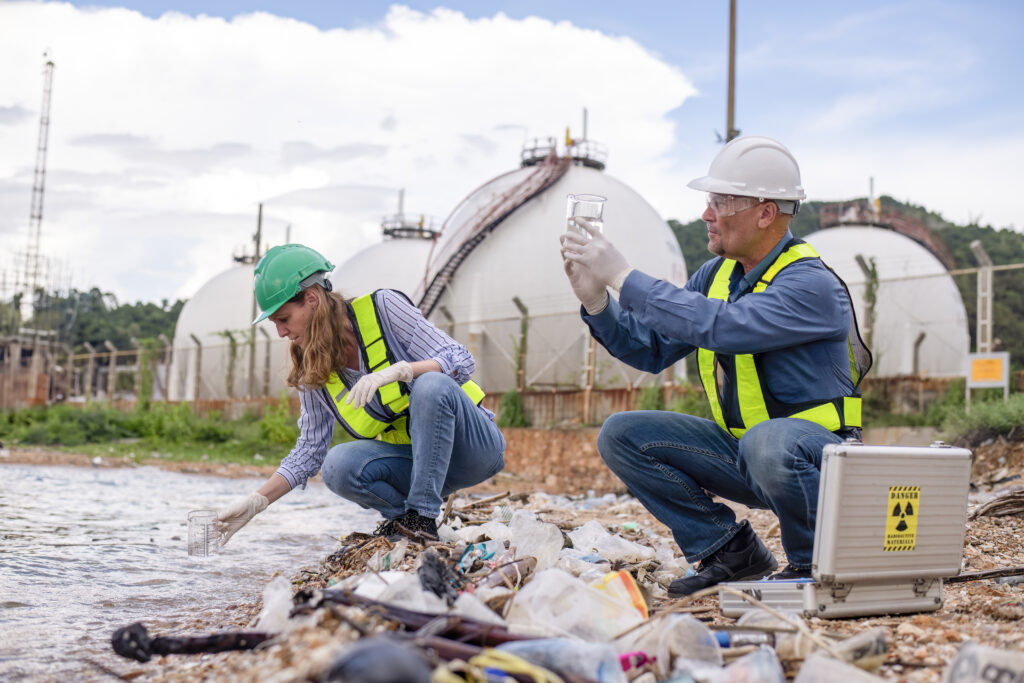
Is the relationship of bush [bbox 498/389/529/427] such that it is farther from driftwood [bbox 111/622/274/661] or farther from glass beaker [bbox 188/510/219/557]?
driftwood [bbox 111/622/274/661]

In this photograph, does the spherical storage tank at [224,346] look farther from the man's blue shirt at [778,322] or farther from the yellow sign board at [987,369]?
the man's blue shirt at [778,322]

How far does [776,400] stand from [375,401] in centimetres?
155

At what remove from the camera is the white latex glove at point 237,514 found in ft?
11.6

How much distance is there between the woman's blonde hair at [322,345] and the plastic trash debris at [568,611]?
1.49 meters

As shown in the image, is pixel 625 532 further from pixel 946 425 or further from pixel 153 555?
pixel 946 425

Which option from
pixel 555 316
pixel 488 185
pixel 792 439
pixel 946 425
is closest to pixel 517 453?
pixel 555 316

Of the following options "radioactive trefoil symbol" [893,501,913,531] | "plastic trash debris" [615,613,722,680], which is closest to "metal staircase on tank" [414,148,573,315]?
"radioactive trefoil symbol" [893,501,913,531]

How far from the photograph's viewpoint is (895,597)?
2654mm

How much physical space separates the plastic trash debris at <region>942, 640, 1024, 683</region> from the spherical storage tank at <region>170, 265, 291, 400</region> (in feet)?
61.2

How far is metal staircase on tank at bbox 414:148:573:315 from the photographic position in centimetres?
1880

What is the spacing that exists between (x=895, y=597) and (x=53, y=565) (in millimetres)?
3981

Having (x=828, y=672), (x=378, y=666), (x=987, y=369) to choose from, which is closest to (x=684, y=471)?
(x=828, y=672)

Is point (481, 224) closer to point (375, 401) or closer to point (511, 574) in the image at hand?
point (375, 401)

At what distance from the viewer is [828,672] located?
1856 millimetres
